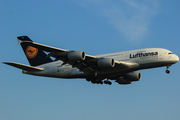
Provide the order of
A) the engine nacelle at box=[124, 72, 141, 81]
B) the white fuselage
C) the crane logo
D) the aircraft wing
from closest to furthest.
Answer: the aircraft wing, the white fuselage, the engine nacelle at box=[124, 72, 141, 81], the crane logo

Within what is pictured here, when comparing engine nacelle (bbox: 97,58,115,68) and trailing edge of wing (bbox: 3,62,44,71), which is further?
trailing edge of wing (bbox: 3,62,44,71)

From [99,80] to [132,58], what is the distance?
7.11 m

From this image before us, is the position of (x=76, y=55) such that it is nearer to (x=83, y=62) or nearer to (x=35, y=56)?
(x=83, y=62)

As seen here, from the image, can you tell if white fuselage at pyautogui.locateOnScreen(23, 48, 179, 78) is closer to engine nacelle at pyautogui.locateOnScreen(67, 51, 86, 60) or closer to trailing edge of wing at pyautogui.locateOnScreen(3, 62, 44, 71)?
engine nacelle at pyautogui.locateOnScreen(67, 51, 86, 60)

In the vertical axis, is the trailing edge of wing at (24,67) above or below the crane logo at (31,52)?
below

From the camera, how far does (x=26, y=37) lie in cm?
4731

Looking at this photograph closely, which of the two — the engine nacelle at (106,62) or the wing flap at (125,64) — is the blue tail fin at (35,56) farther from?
the wing flap at (125,64)

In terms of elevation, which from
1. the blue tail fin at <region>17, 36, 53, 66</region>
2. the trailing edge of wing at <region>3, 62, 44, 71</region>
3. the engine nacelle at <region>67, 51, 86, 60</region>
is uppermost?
the blue tail fin at <region>17, 36, 53, 66</region>

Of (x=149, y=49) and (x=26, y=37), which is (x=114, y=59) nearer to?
(x=149, y=49)

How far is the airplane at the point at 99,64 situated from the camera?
1404 inches

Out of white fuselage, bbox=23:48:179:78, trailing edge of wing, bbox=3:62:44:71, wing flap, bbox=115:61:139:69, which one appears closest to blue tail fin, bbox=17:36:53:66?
trailing edge of wing, bbox=3:62:44:71

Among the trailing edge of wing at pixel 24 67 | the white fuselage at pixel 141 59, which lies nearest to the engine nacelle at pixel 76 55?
the white fuselage at pixel 141 59

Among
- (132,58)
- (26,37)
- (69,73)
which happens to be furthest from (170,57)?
(26,37)

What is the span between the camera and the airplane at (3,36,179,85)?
117ft
